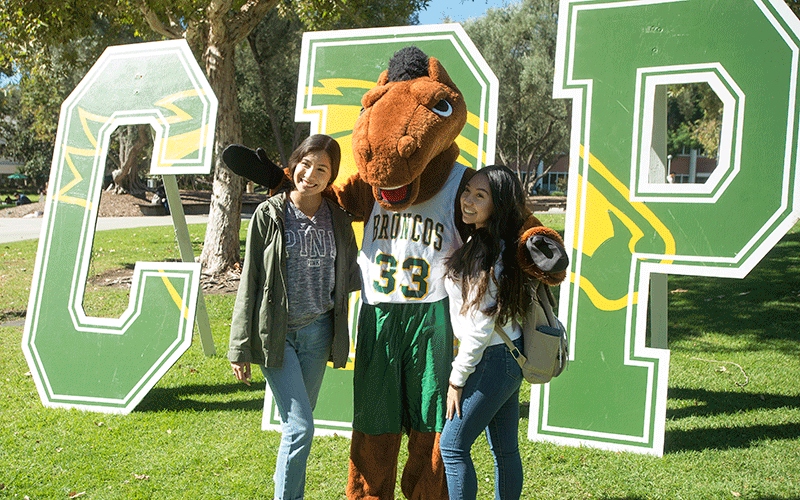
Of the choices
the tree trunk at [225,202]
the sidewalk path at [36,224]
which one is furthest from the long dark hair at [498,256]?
the sidewalk path at [36,224]

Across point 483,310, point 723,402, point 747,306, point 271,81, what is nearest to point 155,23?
point 483,310

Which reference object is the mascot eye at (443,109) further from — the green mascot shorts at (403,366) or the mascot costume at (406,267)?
the green mascot shorts at (403,366)

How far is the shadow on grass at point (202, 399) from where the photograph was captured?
4668 millimetres

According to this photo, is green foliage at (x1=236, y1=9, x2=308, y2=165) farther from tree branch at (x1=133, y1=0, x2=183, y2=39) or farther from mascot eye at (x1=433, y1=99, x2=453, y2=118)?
mascot eye at (x1=433, y1=99, x2=453, y2=118)

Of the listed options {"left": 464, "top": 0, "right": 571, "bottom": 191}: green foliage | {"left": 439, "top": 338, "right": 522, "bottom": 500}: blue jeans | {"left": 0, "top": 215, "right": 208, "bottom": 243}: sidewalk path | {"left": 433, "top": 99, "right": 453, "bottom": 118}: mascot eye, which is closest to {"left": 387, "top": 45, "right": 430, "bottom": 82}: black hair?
{"left": 433, "top": 99, "right": 453, "bottom": 118}: mascot eye

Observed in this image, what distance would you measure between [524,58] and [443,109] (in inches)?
880

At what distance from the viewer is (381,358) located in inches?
111

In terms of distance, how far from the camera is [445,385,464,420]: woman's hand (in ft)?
8.21

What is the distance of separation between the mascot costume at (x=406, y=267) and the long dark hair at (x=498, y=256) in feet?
0.49

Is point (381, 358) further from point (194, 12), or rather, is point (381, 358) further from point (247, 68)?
point (247, 68)

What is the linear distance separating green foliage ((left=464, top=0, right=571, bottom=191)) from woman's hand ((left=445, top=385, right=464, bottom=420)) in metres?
21.2

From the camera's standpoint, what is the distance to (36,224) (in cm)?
1969

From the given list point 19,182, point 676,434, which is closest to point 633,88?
point 676,434

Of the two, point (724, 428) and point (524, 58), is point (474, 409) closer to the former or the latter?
point (724, 428)
